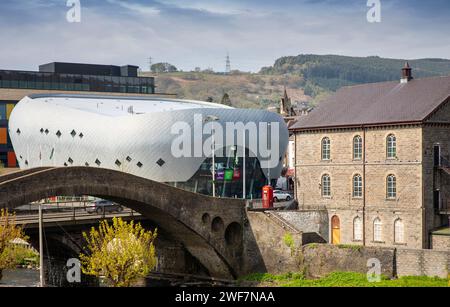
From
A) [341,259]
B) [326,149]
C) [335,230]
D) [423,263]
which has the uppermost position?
[326,149]

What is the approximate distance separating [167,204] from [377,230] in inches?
709

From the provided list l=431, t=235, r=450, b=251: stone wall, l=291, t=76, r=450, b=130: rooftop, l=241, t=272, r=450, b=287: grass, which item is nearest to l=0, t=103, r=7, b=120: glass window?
l=291, t=76, r=450, b=130: rooftop

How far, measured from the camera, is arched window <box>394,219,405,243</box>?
63.9m

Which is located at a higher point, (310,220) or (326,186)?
(326,186)

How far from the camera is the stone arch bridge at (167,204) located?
4926 centimetres

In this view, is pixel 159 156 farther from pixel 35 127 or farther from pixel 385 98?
pixel 385 98

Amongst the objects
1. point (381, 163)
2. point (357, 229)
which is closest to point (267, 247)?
point (357, 229)

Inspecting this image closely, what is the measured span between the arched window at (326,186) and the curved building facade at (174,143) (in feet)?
67.4

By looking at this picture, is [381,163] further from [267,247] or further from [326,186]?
[267,247]

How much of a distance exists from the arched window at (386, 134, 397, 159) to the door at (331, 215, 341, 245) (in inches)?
288

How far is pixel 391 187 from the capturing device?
6500 cm

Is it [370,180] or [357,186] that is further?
[357,186]

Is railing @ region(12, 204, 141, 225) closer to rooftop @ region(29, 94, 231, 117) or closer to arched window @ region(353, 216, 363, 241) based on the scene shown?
arched window @ region(353, 216, 363, 241)

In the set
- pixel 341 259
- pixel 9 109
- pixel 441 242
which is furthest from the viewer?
pixel 9 109
